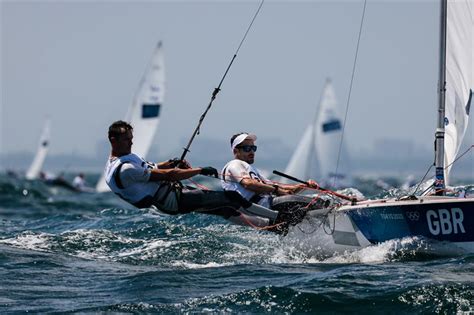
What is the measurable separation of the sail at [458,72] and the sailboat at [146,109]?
1598 centimetres

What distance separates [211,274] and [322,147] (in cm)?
2585

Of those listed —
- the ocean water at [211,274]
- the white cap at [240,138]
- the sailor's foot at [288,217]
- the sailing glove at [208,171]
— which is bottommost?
the ocean water at [211,274]

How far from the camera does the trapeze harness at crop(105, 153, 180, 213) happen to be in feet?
29.5

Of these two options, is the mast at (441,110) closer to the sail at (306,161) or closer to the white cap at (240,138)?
the white cap at (240,138)

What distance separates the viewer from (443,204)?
904cm

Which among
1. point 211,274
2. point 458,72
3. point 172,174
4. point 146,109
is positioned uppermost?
point 458,72

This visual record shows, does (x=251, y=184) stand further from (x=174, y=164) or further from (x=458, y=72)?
(x=458, y=72)

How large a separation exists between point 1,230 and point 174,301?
581 cm

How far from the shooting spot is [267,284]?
26.0ft

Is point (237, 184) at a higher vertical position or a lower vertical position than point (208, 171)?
lower

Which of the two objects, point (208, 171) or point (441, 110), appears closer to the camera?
point (208, 171)

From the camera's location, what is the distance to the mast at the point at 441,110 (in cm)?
998

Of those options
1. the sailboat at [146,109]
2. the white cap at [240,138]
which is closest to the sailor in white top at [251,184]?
the white cap at [240,138]

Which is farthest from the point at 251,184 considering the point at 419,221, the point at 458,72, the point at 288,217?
the point at 458,72
